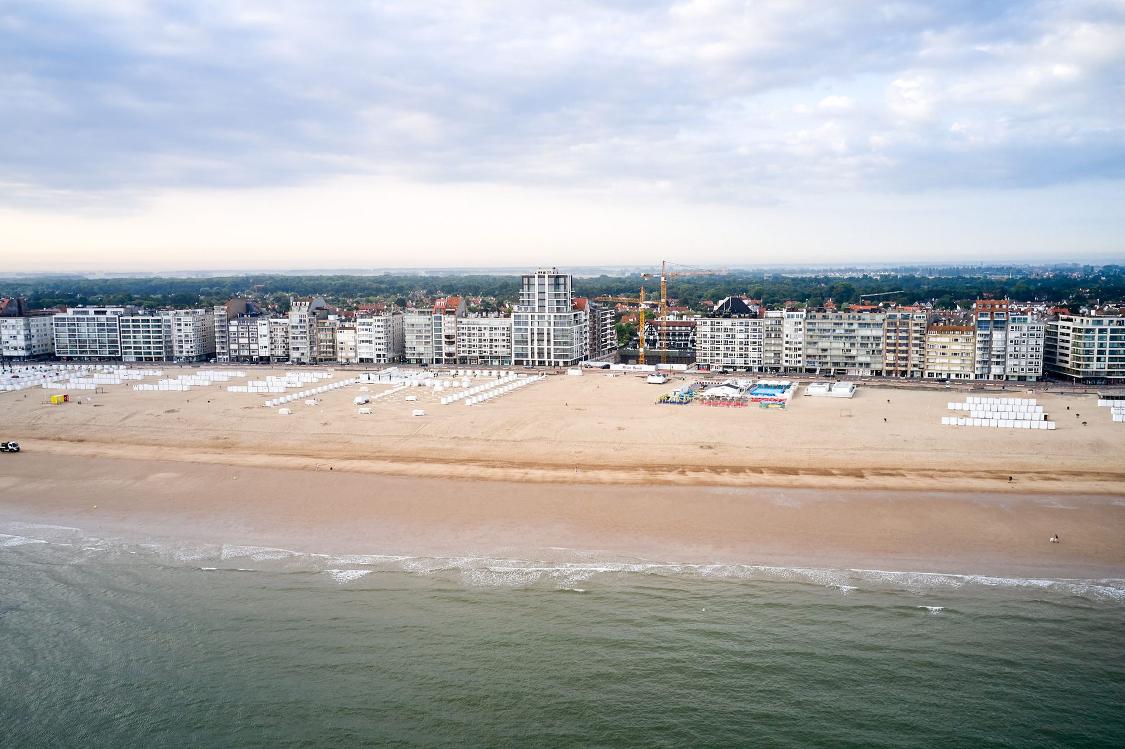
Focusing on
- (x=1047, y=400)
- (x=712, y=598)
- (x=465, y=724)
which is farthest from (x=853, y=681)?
(x=1047, y=400)

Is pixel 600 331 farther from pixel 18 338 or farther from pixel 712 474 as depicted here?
pixel 18 338

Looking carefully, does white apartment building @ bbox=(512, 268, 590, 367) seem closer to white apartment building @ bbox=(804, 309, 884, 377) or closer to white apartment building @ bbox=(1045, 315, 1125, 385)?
white apartment building @ bbox=(804, 309, 884, 377)

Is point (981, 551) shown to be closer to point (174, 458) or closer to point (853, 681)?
point (853, 681)

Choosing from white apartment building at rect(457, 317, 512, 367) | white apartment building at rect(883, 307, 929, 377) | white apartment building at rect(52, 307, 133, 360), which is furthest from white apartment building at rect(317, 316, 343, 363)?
white apartment building at rect(883, 307, 929, 377)

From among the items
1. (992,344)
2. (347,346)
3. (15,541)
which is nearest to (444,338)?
(347,346)

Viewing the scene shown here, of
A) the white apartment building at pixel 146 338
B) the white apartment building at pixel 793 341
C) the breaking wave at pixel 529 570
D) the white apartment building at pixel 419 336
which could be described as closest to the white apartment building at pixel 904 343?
the white apartment building at pixel 793 341

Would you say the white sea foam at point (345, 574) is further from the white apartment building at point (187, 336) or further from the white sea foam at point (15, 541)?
the white apartment building at point (187, 336)
